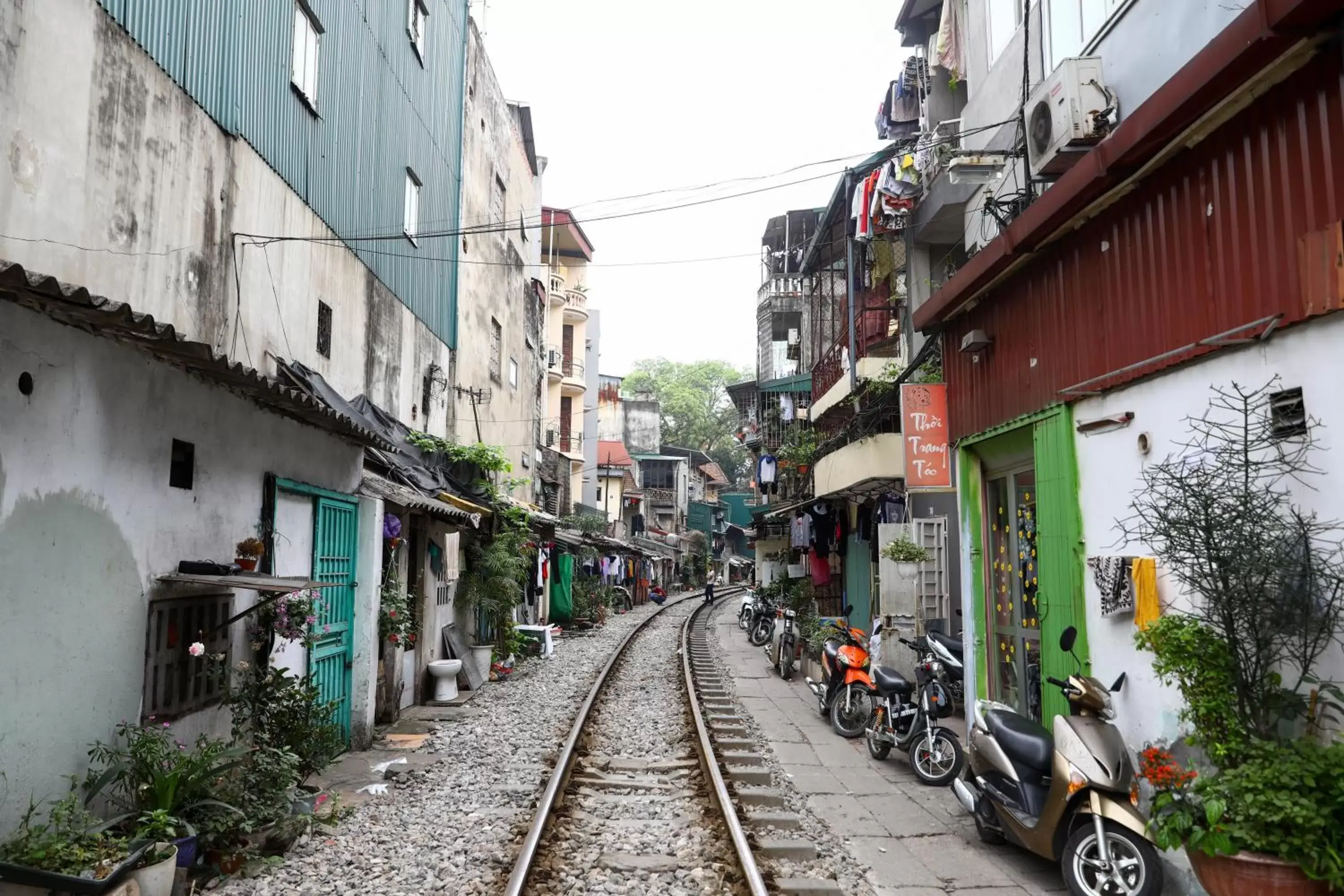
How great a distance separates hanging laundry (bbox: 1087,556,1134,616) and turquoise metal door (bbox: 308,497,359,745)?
6340mm

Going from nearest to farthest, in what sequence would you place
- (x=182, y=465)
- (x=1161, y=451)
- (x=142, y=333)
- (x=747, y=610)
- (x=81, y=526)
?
(x=142, y=333), (x=81, y=526), (x=1161, y=451), (x=182, y=465), (x=747, y=610)

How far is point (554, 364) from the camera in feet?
107

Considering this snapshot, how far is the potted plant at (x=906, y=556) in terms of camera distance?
1158 centimetres

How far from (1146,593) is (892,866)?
92.7 inches

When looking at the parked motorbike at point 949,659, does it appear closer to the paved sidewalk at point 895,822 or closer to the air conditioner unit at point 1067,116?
the paved sidewalk at point 895,822

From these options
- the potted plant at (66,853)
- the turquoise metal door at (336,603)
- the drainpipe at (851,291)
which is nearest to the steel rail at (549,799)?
the potted plant at (66,853)

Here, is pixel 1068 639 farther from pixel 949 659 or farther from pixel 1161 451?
pixel 949 659

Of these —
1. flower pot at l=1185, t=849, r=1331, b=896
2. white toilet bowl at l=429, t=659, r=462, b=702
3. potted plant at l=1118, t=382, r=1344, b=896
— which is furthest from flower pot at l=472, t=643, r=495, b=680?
flower pot at l=1185, t=849, r=1331, b=896

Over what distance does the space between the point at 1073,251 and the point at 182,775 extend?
264 inches

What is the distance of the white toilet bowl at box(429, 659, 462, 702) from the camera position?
12.2m

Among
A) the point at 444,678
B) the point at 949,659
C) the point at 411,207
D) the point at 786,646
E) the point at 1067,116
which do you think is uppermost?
the point at 411,207

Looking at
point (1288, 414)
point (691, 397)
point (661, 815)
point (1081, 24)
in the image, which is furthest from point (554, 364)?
point (691, 397)

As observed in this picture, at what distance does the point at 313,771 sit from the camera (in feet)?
24.1

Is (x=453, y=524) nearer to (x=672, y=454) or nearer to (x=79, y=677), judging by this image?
(x=79, y=677)
